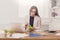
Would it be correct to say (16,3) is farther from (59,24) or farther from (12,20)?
(59,24)

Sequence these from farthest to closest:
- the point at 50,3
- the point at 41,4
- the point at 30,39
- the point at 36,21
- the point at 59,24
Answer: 1. the point at 41,4
2. the point at 50,3
3. the point at 36,21
4. the point at 59,24
5. the point at 30,39

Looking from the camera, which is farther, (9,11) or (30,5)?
(9,11)

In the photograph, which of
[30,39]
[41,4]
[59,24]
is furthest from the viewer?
[41,4]

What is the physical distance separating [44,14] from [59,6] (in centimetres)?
62

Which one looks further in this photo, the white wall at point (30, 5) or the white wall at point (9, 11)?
the white wall at point (9, 11)

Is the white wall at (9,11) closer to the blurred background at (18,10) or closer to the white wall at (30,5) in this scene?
the blurred background at (18,10)

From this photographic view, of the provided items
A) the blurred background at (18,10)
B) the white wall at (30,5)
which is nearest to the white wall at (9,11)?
the blurred background at (18,10)

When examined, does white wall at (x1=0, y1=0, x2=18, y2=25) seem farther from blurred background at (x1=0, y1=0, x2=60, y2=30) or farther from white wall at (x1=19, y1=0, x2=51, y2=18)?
white wall at (x1=19, y1=0, x2=51, y2=18)

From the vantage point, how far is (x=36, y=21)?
113 inches

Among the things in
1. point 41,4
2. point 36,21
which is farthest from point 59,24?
point 41,4

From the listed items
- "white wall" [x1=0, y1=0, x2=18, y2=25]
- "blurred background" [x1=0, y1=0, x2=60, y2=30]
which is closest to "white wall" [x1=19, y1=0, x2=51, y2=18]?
"blurred background" [x1=0, y1=0, x2=60, y2=30]

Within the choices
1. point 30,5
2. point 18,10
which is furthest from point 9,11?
point 30,5

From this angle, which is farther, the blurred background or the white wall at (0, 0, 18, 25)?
the white wall at (0, 0, 18, 25)

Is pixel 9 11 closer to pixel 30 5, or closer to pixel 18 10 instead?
Result: pixel 18 10
